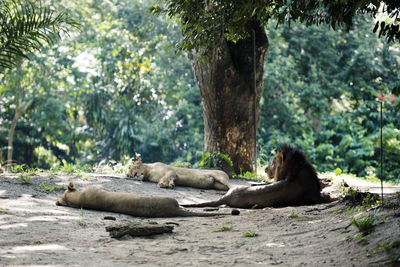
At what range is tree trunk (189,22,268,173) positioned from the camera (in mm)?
10375

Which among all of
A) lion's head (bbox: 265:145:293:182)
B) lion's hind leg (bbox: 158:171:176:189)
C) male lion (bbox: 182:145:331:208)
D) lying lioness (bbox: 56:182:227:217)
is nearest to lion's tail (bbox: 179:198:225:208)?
male lion (bbox: 182:145:331:208)

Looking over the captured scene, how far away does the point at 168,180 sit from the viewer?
328 inches

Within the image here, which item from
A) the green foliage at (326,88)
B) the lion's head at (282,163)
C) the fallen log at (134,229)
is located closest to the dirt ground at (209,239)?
the fallen log at (134,229)

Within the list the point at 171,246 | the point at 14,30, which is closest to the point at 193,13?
the point at 171,246

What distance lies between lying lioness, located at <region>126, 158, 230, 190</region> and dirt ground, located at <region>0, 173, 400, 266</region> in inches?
93.9

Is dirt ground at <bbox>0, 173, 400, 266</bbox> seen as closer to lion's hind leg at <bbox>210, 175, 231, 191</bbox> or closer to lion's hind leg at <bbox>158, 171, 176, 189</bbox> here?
lion's hind leg at <bbox>158, 171, 176, 189</bbox>

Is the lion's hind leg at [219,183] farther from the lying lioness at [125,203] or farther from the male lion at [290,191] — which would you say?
the lying lioness at [125,203]

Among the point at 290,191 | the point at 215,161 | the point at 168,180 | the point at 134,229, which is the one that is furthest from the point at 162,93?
the point at 134,229

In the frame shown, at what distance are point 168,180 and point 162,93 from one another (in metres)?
14.9

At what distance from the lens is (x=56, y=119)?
2156 centimetres

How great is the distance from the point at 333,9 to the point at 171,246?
268 centimetres

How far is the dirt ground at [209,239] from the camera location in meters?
3.42

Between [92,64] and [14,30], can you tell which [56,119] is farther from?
[14,30]

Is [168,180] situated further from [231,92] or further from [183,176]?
[231,92]
